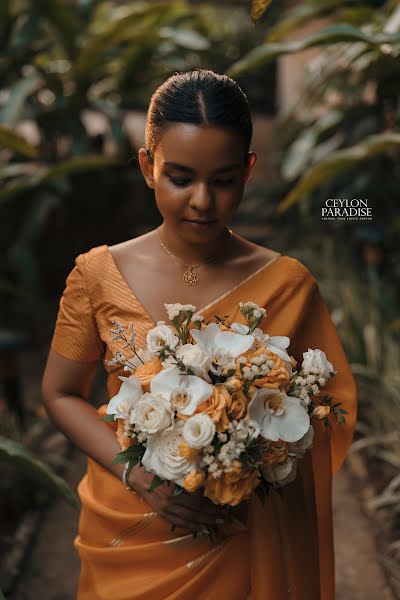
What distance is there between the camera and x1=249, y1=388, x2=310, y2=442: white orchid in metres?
1.08

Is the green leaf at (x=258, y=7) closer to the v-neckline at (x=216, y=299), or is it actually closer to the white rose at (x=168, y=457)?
the v-neckline at (x=216, y=299)

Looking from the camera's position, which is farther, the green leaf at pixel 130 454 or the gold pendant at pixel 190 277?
the gold pendant at pixel 190 277

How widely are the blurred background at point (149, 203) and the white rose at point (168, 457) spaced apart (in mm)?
671

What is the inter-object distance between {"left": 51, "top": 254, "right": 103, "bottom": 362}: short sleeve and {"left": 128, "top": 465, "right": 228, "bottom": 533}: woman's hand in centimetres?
29

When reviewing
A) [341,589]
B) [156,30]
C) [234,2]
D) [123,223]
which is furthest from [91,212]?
[234,2]

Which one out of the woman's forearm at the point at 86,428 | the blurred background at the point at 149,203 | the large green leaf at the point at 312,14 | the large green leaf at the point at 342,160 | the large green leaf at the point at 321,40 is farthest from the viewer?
the large green leaf at the point at 312,14

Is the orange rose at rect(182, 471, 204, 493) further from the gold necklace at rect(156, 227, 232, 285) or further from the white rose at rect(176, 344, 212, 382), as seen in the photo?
the gold necklace at rect(156, 227, 232, 285)

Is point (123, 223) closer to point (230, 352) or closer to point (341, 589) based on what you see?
point (341, 589)

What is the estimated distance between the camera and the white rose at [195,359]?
108 cm

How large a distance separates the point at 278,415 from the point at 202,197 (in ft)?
1.28

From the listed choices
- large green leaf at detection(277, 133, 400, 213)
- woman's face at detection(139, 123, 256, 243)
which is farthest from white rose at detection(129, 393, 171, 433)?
large green leaf at detection(277, 133, 400, 213)

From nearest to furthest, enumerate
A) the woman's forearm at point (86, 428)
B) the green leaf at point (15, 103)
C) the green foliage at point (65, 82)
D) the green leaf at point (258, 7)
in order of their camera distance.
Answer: the green leaf at point (258, 7) → the woman's forearm at point (86, 428) → the green leaf at point (15, 103) → the green foliage at point (65, 82)

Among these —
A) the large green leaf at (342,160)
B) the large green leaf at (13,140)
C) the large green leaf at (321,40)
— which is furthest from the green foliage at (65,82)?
the large green leaf at (342,160)

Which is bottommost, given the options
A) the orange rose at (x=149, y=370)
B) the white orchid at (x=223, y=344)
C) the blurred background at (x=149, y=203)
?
the blurred background at (x=149, y=203)
